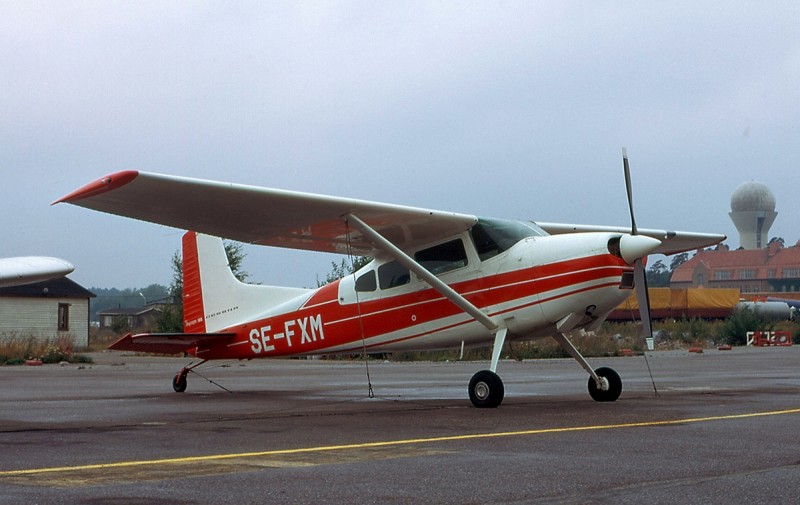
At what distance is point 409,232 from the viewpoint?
543 inches

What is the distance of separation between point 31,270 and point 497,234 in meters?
5.85

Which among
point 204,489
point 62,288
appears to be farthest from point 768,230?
point 204,489

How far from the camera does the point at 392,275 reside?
14.3 m

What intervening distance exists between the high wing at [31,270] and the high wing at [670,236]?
27.0 ft

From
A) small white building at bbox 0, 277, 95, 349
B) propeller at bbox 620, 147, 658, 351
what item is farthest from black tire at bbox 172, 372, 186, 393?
small white building at bbox 0, 277, 95, 349

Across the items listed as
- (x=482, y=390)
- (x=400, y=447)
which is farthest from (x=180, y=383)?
(x=400, y=447)

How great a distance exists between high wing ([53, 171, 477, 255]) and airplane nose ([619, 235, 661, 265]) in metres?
2.16

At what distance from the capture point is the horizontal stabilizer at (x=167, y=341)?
1488 cm

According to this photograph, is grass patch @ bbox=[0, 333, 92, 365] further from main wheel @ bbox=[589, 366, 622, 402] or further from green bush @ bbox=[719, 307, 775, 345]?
green bush @ bbox=[719, 307, 775, 345]

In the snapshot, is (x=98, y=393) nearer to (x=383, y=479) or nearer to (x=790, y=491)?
(x=383, y=479)

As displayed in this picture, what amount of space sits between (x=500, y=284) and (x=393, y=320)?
188cm

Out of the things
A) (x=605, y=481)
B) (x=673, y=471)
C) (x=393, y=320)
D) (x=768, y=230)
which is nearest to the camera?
(x=605, y=481)

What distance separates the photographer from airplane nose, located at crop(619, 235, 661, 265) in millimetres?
12008

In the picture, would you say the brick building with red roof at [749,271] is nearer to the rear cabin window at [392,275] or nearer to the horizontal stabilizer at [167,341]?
the horizontal stabilizer at [167,341]
